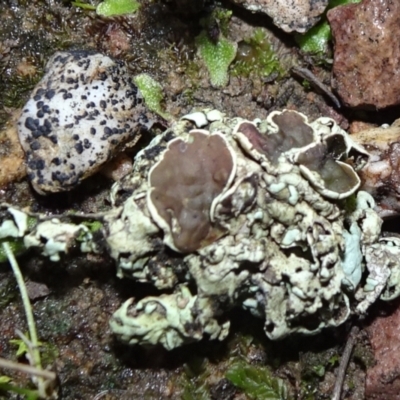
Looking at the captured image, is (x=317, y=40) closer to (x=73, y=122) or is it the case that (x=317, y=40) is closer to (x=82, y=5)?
(x=82, y=5)

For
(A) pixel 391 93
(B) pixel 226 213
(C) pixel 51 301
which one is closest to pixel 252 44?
(A) pixel 391 93

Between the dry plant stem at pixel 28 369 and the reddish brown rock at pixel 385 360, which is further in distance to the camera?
the reddish brown rock at pixel 385 360

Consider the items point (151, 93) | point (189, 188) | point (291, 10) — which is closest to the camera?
point (189, 188)

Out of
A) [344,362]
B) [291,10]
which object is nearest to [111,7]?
[291,10]

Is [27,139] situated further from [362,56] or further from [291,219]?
[362,56]

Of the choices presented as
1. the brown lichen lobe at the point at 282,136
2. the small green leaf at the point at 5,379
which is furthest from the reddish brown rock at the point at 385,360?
the small green leaf at the point at 5,379

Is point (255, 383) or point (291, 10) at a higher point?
point (291, 10)

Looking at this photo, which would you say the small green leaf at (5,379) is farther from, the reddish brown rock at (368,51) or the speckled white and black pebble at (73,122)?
the reddish brown rock at (368,51)
